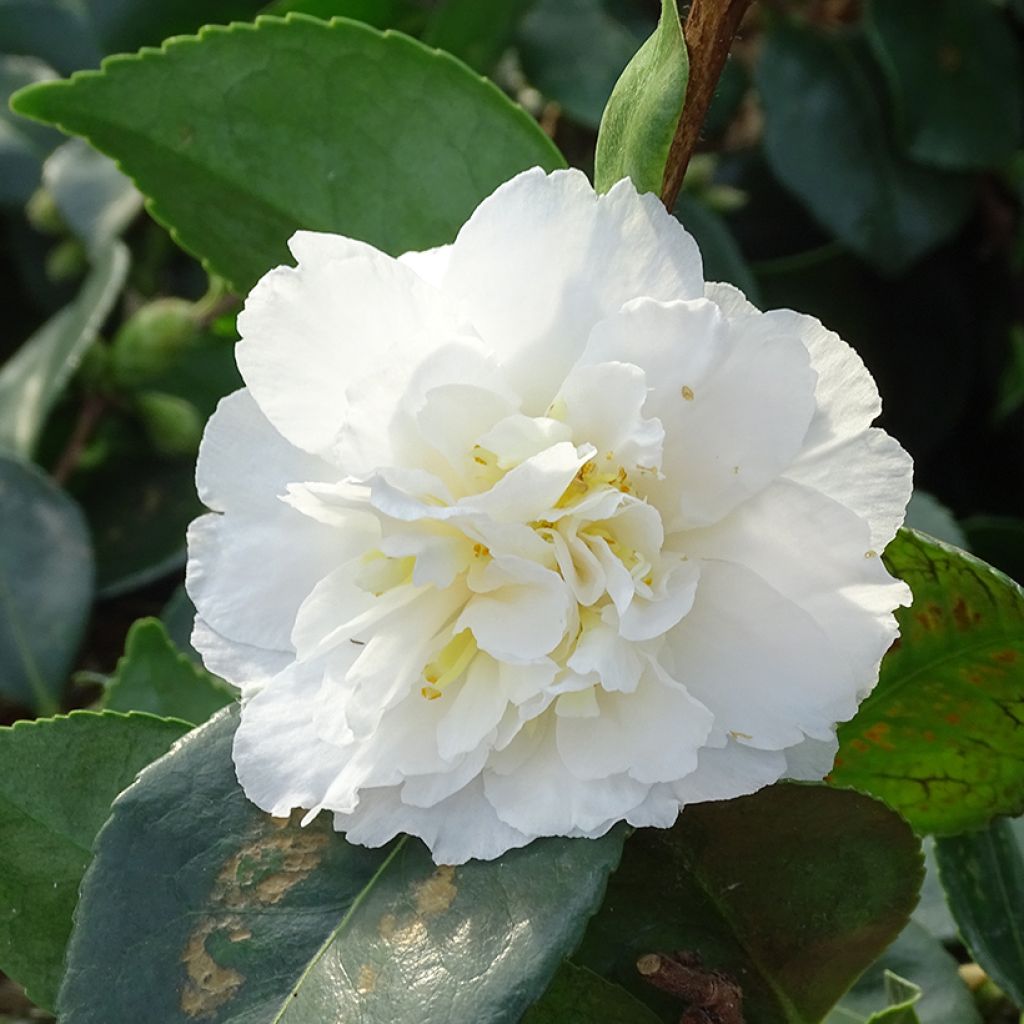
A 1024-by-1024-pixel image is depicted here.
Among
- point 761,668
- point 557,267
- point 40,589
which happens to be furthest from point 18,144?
point 761,668

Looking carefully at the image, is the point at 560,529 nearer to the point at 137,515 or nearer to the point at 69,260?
the point at 137,515

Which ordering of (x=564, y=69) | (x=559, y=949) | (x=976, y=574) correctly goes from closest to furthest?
(x=559, y=949) → (x=976, y=574) → (x=564, y=69)

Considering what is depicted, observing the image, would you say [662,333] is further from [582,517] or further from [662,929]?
[662,929]

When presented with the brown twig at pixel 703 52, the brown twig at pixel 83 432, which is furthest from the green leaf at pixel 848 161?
the brown twig at pixel 703 52

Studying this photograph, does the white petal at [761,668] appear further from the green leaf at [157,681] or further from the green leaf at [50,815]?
the green leaf at [157,681]

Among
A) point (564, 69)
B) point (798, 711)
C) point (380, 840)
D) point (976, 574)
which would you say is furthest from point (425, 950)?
point (564, 69)

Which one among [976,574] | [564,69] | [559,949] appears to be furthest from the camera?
[564,69]
